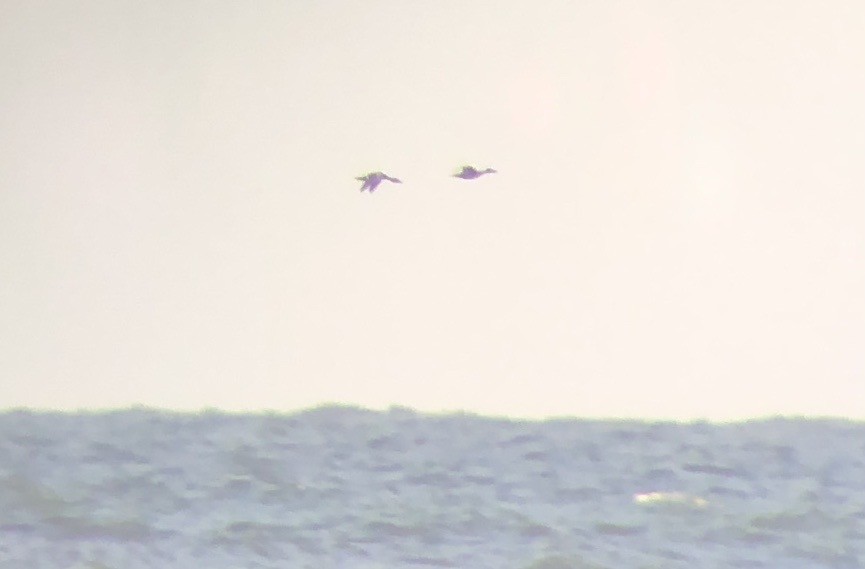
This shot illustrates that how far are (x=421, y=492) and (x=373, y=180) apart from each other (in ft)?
0.95

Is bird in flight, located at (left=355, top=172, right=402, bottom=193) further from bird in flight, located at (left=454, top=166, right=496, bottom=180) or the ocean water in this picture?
the ocean water

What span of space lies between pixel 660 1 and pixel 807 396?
0.38 m

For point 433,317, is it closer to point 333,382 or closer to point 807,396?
point 333,382

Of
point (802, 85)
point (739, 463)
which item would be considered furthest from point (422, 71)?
point (739, 463)

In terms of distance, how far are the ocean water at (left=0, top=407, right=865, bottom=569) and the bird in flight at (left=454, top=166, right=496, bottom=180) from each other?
0.22 m

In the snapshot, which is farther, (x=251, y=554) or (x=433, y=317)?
(x=433, y=317)

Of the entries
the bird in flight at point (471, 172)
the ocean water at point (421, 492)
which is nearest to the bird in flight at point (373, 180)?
the bird in flight at point (471, 172)

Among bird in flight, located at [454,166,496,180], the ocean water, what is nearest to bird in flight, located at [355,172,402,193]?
bird in flight, located at [454,166,496,180]

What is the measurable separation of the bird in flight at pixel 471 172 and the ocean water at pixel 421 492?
22 centimetres

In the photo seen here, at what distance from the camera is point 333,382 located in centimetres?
75

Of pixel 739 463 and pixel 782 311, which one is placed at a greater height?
pixel 782 311

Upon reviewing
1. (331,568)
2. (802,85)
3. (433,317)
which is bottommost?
(331,568)

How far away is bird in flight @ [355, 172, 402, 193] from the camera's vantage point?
752mm

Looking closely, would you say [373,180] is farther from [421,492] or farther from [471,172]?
[421,492]
